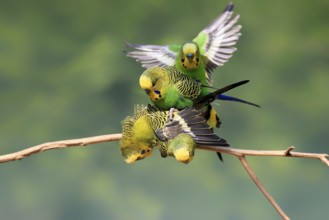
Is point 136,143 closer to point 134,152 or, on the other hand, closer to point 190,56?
point 134,152

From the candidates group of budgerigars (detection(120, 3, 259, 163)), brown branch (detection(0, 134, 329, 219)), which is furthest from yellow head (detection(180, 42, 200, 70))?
brown branch (detection(0, 134, 329, 219))

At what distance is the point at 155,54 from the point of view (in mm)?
695

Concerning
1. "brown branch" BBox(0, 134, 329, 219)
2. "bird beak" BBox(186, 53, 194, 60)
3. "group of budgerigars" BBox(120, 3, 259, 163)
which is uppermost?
"bird beak" BBox(186, 53, 194, 60)

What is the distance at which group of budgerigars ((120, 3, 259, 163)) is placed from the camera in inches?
22.8

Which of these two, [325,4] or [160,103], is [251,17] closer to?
[325,4]

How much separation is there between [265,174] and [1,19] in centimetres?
68

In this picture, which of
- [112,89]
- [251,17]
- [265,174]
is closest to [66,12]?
[112,89]

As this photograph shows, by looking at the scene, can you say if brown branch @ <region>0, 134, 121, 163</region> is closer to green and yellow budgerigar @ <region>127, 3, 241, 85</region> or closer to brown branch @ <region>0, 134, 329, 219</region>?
brown branch @ <region>0, 134, 329, 219</region>

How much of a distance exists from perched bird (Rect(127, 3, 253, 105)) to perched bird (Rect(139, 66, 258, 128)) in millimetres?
23

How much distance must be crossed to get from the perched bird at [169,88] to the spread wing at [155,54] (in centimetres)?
5

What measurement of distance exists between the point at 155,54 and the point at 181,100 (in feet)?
0.35

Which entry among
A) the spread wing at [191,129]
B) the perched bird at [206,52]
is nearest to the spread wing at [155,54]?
the perched bird at [206,52]

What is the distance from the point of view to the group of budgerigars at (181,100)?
1.90ft

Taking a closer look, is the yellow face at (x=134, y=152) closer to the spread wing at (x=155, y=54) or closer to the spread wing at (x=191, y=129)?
the spread wing at (x=191, y=129)
